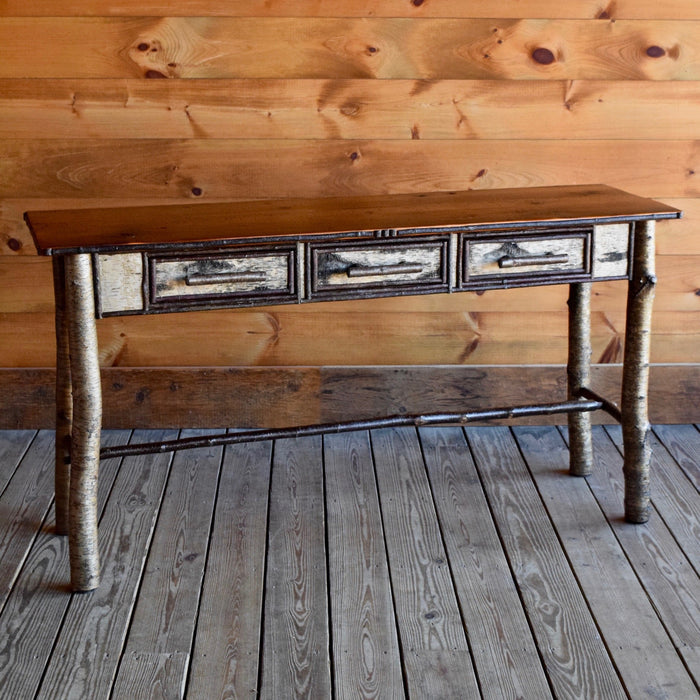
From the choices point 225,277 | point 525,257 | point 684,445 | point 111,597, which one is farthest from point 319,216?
point 684,445

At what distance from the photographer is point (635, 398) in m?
2.57

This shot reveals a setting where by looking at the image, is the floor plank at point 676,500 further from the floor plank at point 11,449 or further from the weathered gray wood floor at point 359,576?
the floor plank at point 11,449

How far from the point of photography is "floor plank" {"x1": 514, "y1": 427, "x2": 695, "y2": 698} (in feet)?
6.63

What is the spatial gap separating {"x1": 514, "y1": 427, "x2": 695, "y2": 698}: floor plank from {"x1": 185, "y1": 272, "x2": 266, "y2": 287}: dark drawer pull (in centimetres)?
108

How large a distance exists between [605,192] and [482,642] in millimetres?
1269

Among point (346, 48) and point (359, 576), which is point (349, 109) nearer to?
point (346, 48)

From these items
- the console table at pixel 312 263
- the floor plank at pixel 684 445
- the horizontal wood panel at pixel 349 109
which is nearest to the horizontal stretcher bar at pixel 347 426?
the console table at pixel 312 263

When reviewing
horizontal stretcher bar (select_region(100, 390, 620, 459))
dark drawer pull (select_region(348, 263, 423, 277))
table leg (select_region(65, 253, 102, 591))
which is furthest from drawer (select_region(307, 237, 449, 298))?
table leg (select_region(65, 253, 102, 591))

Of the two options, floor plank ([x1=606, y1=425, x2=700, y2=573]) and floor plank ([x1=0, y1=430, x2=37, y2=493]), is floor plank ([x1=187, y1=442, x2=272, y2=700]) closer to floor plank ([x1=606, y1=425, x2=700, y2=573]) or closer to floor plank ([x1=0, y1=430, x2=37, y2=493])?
floor plank ([x1=0, y1=430, x2=37, y2=493])

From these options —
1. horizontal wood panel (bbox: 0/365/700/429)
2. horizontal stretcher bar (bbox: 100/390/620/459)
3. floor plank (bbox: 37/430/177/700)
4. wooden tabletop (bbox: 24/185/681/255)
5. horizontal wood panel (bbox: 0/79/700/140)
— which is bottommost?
floor plank (bbox: 37/430/177/700)

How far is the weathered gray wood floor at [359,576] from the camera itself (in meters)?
2.01

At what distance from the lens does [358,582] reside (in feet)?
7.66

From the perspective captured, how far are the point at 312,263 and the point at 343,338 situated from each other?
0.95 m

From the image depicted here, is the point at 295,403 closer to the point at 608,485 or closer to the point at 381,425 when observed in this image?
the point at 381,425
